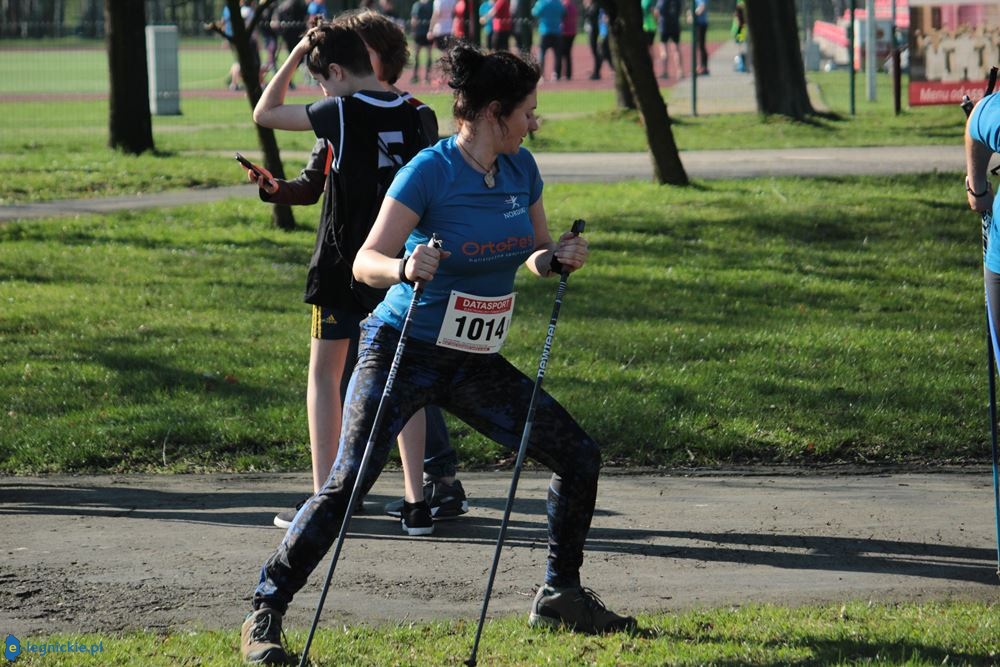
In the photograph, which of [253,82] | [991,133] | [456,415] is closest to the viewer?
[456,415]

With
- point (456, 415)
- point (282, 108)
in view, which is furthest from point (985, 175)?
point (282, 108)

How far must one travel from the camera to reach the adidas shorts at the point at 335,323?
595 centimetres

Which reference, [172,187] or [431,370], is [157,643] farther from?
[172,187]

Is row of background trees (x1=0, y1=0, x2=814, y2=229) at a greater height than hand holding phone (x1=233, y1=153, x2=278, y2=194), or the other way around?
row of background trees (x1=0, y1=0, x2=814, y2=229)

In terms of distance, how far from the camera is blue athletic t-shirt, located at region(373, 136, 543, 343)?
4.70 meters

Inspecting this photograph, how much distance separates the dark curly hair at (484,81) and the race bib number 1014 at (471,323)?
59 cm

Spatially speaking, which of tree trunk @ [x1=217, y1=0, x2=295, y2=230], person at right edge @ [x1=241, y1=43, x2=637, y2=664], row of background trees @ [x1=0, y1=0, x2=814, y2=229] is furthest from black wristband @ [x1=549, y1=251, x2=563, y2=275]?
tree trunk @ [x1=217, y1=0, x2=295, y2=230]

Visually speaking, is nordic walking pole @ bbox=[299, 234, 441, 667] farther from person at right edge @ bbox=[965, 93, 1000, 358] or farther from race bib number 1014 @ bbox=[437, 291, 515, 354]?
person at right edge @ bbox=[965, 93, 1000, 358]

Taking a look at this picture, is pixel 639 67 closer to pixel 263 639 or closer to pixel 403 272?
pixel 403 272

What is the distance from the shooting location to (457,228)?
15.5ft

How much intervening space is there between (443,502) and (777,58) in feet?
58.3

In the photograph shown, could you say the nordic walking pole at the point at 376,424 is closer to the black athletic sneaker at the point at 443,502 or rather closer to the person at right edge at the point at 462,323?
the person at right edge at the point at 462,323

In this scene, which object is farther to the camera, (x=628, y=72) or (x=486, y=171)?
(x=628, y=72)

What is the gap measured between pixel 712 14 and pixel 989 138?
164 ft
